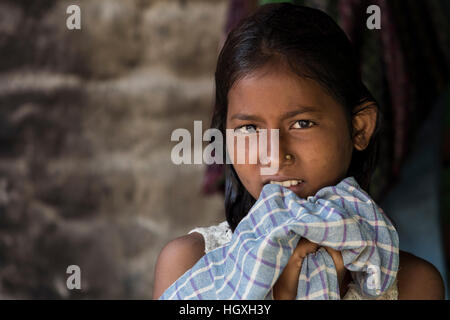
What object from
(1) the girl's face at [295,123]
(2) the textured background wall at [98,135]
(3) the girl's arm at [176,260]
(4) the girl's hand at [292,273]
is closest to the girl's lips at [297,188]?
(1) the girl's face at [295,123]

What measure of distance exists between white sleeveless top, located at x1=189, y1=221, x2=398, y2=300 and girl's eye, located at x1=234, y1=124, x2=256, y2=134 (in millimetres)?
213

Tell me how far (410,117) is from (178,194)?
2.78 feet

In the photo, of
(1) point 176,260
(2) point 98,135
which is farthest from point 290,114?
(2) point 98,135

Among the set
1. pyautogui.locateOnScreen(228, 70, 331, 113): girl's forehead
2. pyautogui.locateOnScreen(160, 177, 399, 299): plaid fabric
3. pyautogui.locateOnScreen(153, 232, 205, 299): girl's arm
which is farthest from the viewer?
pyautogui.locateOnScreen(153, 232, 205, 299): girl's arm

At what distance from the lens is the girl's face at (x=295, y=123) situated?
2.96 feet

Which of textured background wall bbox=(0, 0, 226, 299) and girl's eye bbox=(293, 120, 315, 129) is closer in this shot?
girl's eye bbox=(293, 120, 315, 129)

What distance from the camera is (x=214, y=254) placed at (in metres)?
0.91

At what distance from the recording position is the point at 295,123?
2.98ft

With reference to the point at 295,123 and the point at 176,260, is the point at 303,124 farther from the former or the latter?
the point at 176,260

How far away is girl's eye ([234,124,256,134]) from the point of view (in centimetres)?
93

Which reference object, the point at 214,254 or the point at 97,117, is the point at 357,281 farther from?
the point at 97,117

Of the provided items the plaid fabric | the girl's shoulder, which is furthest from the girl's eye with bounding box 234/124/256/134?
the girl's shoulder

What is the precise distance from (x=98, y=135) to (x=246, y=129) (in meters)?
1.14

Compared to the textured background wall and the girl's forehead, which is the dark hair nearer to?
the girl's forehead
